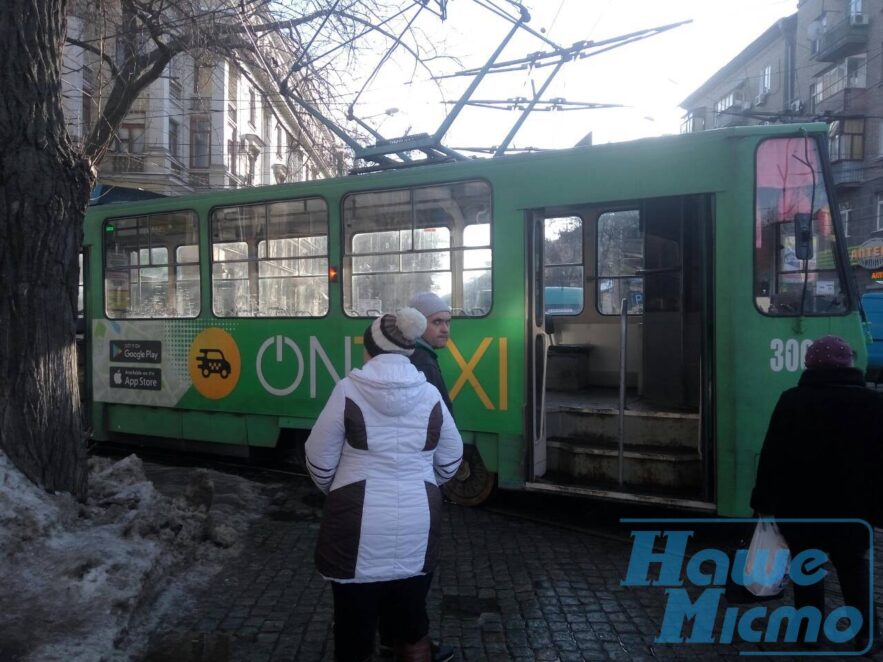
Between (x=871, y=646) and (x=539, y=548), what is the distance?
2258 millimetres

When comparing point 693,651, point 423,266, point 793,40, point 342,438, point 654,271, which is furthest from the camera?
point 793,40

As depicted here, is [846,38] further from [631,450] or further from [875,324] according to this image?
[631,450]

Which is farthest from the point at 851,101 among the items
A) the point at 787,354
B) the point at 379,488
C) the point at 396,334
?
the point at 379,488

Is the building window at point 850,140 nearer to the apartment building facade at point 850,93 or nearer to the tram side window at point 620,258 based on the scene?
the apartment building facade at point 850,93

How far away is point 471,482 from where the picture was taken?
647 cm

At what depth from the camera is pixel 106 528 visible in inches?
190

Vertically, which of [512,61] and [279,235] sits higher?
[512,61]

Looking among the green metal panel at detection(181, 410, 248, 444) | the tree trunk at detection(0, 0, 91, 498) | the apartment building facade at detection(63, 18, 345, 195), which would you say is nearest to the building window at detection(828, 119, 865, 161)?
the apartment building facade at detection(63, 18, 345, 195)

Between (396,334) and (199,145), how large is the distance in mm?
29875

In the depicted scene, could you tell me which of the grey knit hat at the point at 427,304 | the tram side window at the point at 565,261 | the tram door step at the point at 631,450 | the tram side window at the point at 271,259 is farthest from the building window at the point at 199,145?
the grey knit hat at the point at 427,304

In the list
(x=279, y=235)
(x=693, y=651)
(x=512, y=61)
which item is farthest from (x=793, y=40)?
(x=693, y=651)

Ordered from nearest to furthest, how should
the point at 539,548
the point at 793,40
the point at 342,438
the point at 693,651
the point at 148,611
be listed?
1. the point at 342,438
2. the point at 693,651
3. the point at 148,611
4. the point at 539,548
5. the point at 793,40

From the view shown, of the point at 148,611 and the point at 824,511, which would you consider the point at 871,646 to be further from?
the point at 148,611

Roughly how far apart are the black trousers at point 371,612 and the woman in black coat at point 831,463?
78.0 inches
